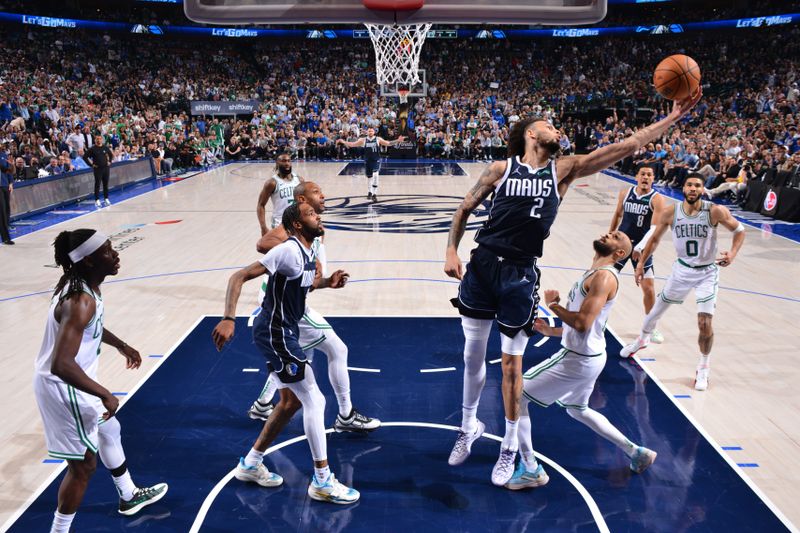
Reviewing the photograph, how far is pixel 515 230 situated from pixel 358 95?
30351 mm

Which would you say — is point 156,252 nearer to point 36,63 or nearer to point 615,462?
point 615,462

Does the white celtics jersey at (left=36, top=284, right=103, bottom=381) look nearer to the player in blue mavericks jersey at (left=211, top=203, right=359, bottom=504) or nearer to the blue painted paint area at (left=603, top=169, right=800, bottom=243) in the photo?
the player in blue mavericks jersey at (left=211, top=203, right=359, bottom=504)

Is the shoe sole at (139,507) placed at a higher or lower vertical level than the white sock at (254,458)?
lower

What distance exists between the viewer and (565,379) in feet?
13.5

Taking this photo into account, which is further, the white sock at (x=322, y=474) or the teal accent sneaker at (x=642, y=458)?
the teal accent sneaker at (x=642, y=458)

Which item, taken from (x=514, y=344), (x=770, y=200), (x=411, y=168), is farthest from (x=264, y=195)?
(x=411, y=168)

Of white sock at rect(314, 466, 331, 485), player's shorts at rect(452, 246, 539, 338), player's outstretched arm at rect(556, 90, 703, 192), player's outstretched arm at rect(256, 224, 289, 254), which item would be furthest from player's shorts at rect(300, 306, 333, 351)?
player's outstretched arm at rect(556, 90, 703, 192)

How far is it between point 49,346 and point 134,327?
4.10 meters

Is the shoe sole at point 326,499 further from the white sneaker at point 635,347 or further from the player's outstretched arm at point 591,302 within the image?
the white sneaker at point 635,347

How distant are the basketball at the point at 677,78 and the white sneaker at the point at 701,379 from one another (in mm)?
2421

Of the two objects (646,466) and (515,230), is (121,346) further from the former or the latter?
(646,466)

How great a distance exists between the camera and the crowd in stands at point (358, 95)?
22.3 m

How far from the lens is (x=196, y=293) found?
8.54 metres

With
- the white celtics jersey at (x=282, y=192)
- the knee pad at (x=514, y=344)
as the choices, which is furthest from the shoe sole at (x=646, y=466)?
the white celtics jersey at (x=282, y=192)
